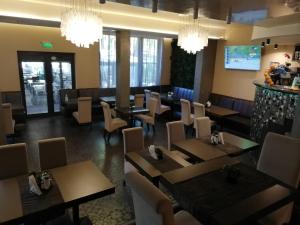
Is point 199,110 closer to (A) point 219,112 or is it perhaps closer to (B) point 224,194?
(A) point 219,112

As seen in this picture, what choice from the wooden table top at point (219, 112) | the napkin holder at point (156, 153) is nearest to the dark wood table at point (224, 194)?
the napkin holder at point (156, 153)

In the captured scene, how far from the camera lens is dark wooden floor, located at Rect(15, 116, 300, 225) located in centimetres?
434

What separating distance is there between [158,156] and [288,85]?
13.1ft

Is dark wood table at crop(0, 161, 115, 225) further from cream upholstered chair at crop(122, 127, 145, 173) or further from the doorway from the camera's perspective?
the doorway

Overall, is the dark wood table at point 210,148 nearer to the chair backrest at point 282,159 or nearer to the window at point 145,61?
the chair backrest at point 282,159

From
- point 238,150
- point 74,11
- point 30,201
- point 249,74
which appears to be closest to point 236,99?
point 249,74

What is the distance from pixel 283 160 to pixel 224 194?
118cm

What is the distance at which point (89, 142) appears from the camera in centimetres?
571

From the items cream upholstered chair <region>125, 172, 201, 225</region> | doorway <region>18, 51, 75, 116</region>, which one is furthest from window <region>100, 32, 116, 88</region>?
cream upholstered chair <region>125, 172, 201, 225</region>

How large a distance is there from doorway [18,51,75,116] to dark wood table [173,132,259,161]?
569 cm

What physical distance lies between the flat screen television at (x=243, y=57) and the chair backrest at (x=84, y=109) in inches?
178

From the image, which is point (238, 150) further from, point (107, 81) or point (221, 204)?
point (107, 81)

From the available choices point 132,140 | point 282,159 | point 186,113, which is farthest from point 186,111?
point 282,159

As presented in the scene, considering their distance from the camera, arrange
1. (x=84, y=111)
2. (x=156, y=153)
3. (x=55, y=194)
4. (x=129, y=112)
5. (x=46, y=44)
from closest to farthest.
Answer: (x=55, y=194), (x=156, y=153), (x=129, y=112), (x=84, y=111), (x=46, y=44)
